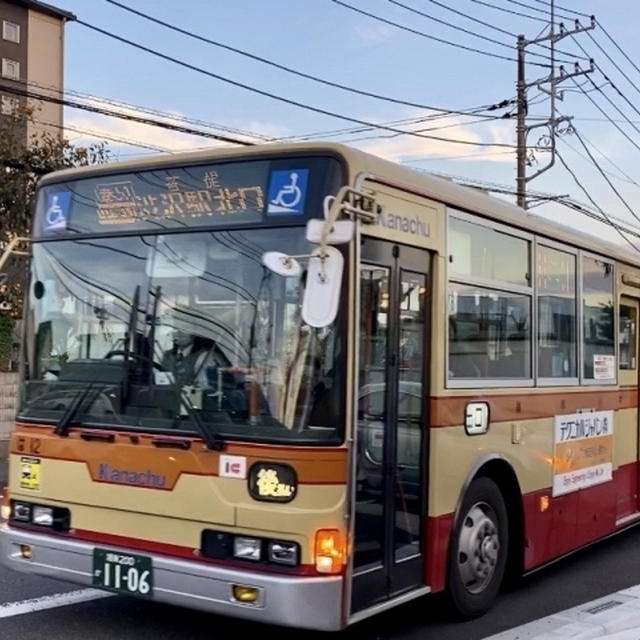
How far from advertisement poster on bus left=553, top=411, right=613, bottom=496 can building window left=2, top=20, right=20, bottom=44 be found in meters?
43.2

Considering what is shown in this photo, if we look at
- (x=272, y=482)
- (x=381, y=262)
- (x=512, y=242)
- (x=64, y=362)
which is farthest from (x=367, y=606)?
(x=512, y=242)

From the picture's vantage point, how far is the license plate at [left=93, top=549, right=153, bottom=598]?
502cm

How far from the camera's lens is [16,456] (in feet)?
18.3

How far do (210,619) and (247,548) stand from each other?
142cm

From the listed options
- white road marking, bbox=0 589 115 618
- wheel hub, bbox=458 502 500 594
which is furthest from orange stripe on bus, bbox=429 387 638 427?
white road marking, bbox=0 589 115 618

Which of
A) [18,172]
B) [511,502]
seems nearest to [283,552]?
[511,502]

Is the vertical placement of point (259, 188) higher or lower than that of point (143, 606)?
higher

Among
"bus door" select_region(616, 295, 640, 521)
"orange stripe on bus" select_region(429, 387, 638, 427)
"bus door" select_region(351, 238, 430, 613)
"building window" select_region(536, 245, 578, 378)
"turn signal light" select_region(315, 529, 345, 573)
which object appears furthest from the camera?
"bus door" select_region(616, 295, 640, 521)

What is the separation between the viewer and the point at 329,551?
469 cm

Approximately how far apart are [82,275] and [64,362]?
52 cm

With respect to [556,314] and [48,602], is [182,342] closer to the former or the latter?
[48,602]

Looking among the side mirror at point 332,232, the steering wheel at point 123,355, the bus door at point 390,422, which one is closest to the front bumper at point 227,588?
the bus door at point 390,422

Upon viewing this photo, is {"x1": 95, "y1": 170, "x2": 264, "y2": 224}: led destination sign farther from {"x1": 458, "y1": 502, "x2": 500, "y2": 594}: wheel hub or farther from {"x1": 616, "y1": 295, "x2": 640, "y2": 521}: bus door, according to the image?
{"x1": 616, "y1": 295, "x2": 640, "y2": 521}: bus door

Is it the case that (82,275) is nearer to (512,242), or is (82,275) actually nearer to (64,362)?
(64,362)
